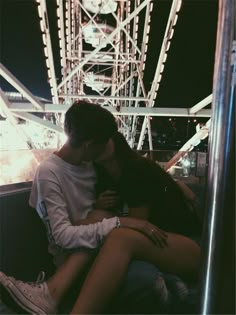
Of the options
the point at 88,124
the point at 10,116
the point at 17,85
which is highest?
the point at 88,124

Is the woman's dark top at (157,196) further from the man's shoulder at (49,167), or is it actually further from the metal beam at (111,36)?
the metal beam at (111,36)

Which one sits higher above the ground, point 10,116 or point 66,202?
point 66,202

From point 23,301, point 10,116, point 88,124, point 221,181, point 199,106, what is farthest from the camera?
point 10,116

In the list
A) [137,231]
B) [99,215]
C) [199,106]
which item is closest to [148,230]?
[137,231]

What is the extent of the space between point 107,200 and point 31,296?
50 cm

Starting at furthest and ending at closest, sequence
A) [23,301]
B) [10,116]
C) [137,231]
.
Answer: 1. [10,116]
2. [137,231]
3. [23,301]

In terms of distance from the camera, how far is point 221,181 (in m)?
0.68

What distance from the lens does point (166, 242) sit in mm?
1502

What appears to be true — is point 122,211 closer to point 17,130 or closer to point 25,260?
point 25,260

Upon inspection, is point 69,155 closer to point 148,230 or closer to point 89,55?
point 148,230

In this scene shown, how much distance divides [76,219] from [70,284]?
0.30 meters

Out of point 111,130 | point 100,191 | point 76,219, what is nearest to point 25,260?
point 76,219

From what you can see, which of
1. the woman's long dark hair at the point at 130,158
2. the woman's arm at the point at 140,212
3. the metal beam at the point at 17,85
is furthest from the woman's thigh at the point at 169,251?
the metal beam at the point at 17,85

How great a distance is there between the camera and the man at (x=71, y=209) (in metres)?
1.40
